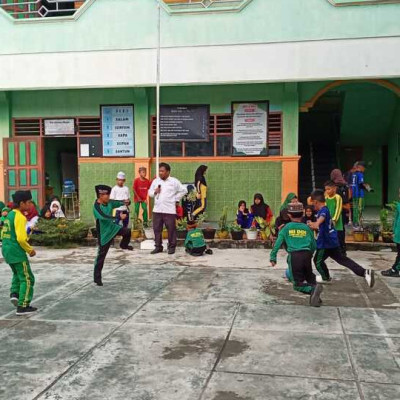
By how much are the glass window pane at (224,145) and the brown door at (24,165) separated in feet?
16.1

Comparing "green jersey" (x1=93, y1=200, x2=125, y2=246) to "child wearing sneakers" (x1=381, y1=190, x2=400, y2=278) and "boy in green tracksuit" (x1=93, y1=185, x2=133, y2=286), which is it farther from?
"child wearing sneakers" (x1=381, y1=190, x2=400, y2=278)

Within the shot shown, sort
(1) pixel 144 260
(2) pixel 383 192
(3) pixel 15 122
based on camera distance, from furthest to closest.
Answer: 1. (2) pixel 383 192
2. (3) pixel 15 122
3. (1) pixel 144 260

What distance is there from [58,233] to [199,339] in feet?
21.3

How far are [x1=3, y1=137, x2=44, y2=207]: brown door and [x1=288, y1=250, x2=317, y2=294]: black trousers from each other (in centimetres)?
971

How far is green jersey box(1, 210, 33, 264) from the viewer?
568 cm

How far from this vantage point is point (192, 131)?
13461 millimetres

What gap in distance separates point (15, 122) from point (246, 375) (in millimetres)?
12153

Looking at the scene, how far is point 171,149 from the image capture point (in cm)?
1359

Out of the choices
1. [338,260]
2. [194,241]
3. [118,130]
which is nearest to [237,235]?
[194,241]

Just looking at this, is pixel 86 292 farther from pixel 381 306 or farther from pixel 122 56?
pixel 122 56

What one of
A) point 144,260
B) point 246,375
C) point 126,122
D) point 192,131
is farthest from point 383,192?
point 246,375

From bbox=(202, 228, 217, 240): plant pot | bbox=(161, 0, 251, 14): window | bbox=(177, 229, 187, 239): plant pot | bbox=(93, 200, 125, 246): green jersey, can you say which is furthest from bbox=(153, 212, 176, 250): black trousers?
bbox=(161, 0, 251, 14): window

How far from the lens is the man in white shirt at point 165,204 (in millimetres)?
9797

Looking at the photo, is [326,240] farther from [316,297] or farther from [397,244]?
[397,244]
